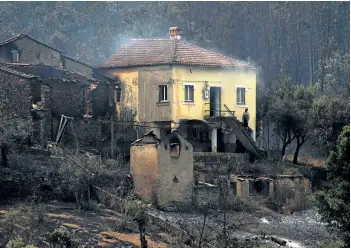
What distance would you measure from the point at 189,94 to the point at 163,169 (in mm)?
8721

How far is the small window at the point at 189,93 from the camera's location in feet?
128

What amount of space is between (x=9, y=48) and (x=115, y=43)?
20.1m

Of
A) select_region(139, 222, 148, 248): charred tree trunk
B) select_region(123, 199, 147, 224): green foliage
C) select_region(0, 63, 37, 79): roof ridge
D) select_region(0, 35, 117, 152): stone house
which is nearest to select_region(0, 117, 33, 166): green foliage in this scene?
select_region(0, 35, 117, 152): stone house

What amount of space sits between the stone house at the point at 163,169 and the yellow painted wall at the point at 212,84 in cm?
730

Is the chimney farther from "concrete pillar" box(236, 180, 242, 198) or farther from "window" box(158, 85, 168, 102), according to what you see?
"concrete pillar" box(236, 180, 242, 198)

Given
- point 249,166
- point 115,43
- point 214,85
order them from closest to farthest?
point 249,166 → point 214,85 → point 115,43

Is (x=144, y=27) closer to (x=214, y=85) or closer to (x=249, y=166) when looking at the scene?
(x=214, y=85)

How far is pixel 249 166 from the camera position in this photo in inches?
1436

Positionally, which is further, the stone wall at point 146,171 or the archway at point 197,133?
the archway at point 197,133

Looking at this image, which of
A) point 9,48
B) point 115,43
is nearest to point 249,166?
point 9,48

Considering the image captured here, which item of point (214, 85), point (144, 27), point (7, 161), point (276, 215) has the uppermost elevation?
point (144, 27)

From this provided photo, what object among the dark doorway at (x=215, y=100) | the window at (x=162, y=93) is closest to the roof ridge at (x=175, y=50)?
the window at (x=162, y=93)

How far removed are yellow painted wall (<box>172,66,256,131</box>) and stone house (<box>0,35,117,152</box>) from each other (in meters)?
3.50

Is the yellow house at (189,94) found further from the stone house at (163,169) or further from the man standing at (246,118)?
the stone house at (163,169)
